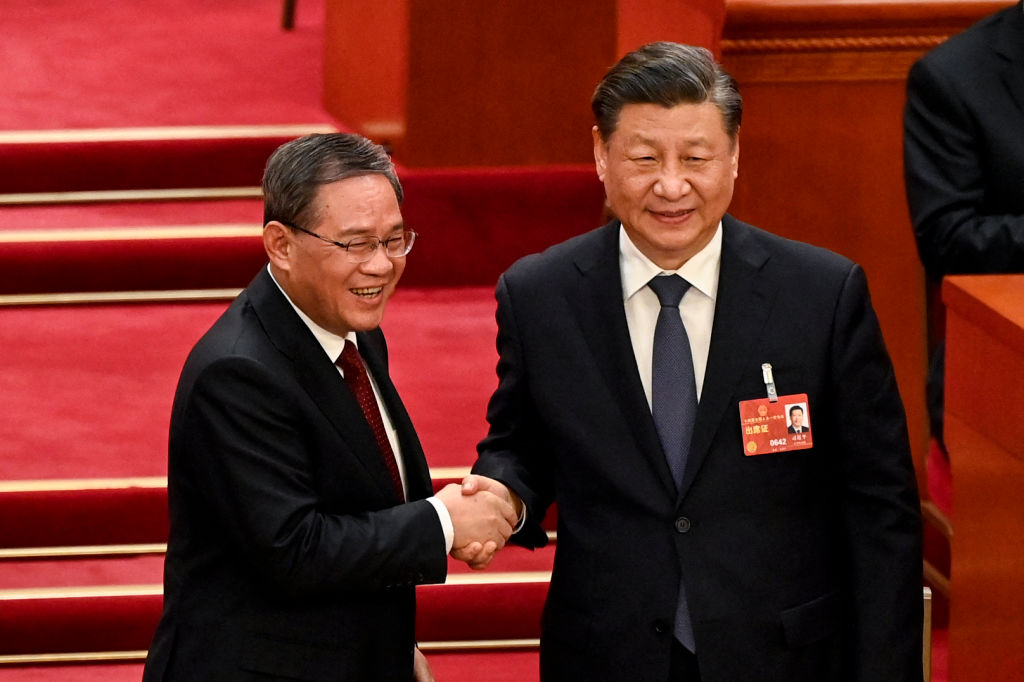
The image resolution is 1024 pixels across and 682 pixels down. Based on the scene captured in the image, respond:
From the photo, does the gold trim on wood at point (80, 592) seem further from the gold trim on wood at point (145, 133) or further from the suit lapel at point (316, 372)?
the gold trim on wood at point (145, 133)

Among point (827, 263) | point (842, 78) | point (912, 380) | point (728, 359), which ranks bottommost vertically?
point (912, 380)

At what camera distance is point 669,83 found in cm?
217

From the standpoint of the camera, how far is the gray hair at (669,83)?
7.14 ft

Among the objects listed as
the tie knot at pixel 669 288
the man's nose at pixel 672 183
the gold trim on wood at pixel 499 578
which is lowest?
the gold trim on wood at pixel 499 578

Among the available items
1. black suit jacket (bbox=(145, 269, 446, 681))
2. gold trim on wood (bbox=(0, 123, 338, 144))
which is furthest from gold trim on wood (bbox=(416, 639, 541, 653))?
gold trim on wood (bbox=(0, 123, 338, 144))

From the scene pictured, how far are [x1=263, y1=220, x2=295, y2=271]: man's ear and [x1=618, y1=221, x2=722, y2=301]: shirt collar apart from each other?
0.50m

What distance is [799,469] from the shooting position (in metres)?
2.25

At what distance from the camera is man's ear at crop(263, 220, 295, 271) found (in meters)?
2.26

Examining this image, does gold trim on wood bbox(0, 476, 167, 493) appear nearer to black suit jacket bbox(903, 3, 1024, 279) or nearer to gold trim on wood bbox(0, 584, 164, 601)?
gold trim on wood bbox(0, 584, 164, 601)

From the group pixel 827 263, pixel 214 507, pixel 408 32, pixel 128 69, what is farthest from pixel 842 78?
pixel 128 69

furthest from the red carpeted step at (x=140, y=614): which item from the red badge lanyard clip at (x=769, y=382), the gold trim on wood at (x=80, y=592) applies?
the red badge lanyard clip at (x=769, y=382)

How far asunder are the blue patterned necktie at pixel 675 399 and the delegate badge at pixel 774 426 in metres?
0.09

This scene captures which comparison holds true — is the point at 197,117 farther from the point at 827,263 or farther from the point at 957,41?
the point at 827,263

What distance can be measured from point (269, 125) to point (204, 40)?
1.33 metres
